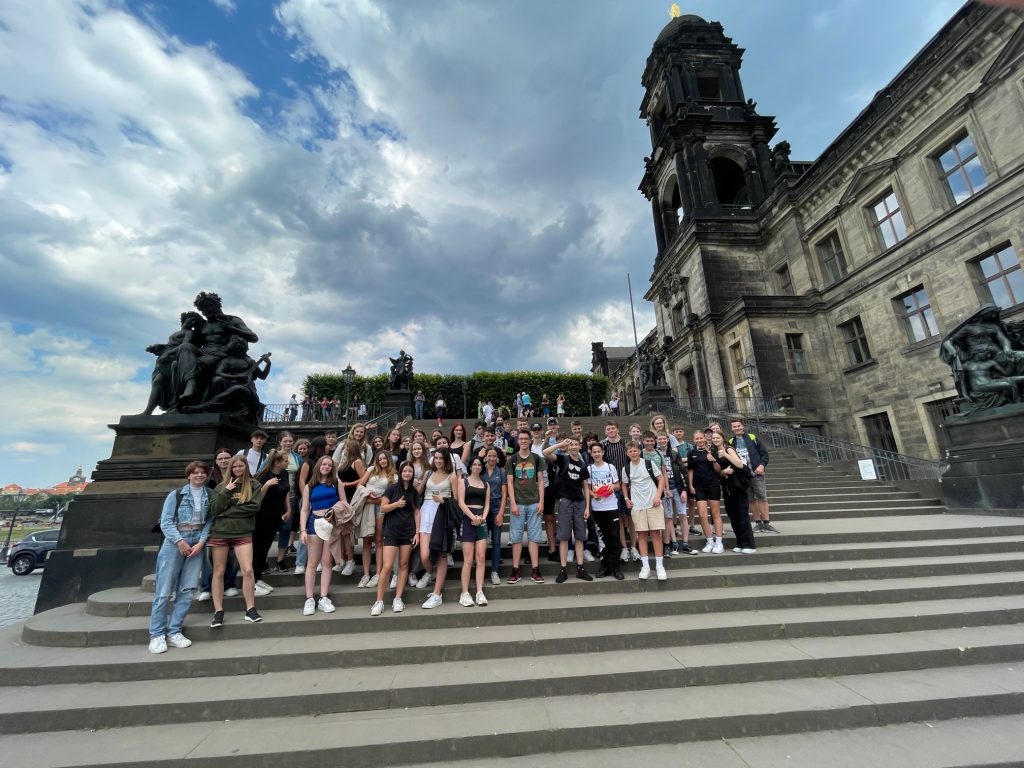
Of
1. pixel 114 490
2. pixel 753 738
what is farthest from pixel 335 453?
pixel 753 738

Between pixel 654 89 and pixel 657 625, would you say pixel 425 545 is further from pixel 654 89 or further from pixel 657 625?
pixel 654 89

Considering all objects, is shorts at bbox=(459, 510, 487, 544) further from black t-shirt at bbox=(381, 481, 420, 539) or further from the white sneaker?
the white sneaker

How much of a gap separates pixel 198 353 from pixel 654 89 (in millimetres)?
37860

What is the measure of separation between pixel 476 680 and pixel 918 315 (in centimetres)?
2188

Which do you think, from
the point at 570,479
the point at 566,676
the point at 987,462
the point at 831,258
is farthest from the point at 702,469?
the point at 831,258

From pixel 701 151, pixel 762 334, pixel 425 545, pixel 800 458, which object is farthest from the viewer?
pixel 701 151

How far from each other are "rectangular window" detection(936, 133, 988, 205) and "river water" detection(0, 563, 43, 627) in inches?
1057

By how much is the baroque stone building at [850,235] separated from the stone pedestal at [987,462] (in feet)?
25.1

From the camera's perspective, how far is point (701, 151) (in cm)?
2911

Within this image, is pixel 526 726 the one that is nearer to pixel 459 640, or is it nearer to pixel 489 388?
pixel 459 640

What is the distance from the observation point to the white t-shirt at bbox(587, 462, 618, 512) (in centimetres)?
581

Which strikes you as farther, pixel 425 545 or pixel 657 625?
pixel 425 545

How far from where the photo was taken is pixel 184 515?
484 centimetres

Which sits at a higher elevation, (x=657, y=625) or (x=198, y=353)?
(x=198, y=353)
